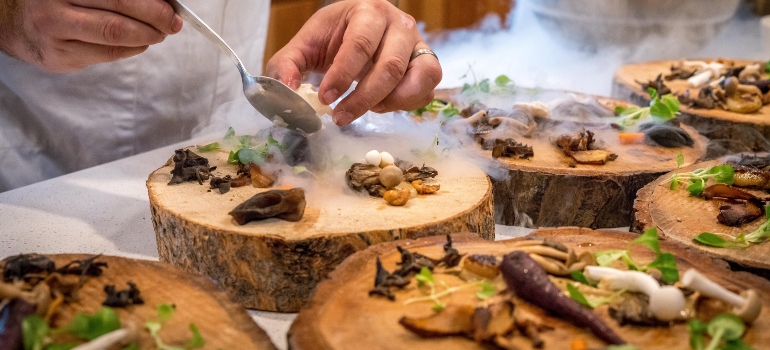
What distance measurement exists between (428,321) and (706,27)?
4.29 meters

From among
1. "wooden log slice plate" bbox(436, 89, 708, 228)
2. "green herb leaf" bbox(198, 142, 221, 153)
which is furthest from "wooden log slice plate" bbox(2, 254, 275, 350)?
"wooden log slice plate" bbox(436, 89, 708, 228)

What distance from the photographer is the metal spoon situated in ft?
7.14

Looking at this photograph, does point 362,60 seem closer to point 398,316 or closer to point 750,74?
point 398,316

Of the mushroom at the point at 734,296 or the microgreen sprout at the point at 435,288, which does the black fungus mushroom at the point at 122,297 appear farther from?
the mushroom at the point at 734,296

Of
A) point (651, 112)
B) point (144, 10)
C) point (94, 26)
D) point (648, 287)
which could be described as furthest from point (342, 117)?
point (651, 112)

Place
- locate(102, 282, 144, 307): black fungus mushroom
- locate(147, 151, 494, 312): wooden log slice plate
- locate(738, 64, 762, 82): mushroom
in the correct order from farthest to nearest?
1. locate(738, 64, 762, 82): mushroom
2. locate(147, 151, 494, 312): wooden log slice plate
3. locate(102, 282, 144, 307): black fungus mushroom

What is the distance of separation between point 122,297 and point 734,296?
1.21 m

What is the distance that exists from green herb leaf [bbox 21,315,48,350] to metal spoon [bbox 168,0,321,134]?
3.55 ft

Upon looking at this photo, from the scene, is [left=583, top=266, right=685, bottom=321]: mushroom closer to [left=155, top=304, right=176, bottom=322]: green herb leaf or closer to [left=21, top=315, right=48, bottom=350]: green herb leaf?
[left=155, top=304, right=176, bottom=322]: green herb leaf

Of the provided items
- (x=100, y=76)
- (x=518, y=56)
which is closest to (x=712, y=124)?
(x=518, y=56)

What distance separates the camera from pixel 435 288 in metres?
1.49

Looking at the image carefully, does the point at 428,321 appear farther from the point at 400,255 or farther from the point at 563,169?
the point at 563,169

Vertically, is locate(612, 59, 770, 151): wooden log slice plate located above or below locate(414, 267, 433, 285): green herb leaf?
below

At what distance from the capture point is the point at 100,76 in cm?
294
